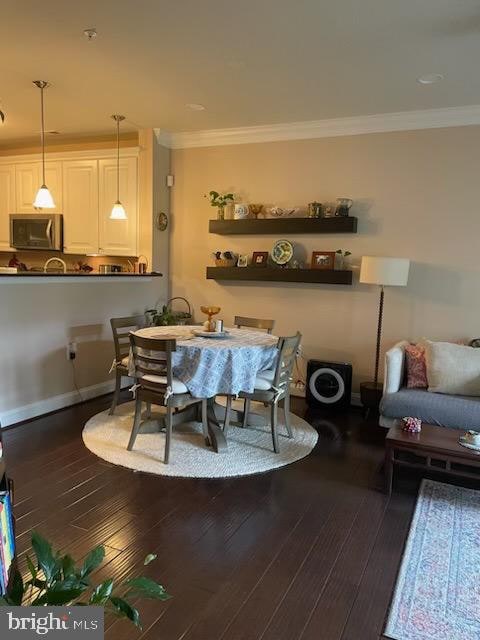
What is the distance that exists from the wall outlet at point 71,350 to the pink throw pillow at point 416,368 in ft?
9.74

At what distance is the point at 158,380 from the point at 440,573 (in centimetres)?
197

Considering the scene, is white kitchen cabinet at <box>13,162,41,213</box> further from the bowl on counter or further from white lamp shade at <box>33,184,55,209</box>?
white lamp shade at <box>33,184,55,209</box>

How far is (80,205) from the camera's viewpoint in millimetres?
5594

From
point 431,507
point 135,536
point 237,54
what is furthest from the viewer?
point 237,54

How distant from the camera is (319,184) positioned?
4.71 m

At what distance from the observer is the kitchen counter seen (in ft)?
11.9

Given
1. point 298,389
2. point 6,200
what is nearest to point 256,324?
point 298,389

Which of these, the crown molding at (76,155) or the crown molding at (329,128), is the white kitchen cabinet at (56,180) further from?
the crown molding at (329,128)

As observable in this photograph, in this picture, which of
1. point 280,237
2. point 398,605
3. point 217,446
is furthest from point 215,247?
point 398,605

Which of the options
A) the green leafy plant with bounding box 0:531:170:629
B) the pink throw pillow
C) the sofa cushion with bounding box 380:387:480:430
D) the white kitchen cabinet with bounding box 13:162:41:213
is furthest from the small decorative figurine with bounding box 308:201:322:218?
the green leafy plant with bounding box 0:531:170:629

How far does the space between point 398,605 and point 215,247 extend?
4027mm

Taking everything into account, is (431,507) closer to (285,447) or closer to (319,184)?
(285,447)

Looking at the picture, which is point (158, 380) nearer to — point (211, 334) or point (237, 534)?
point (211, 334)

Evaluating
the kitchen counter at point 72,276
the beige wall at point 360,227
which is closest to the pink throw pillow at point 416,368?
the beige wall at point 360,227
